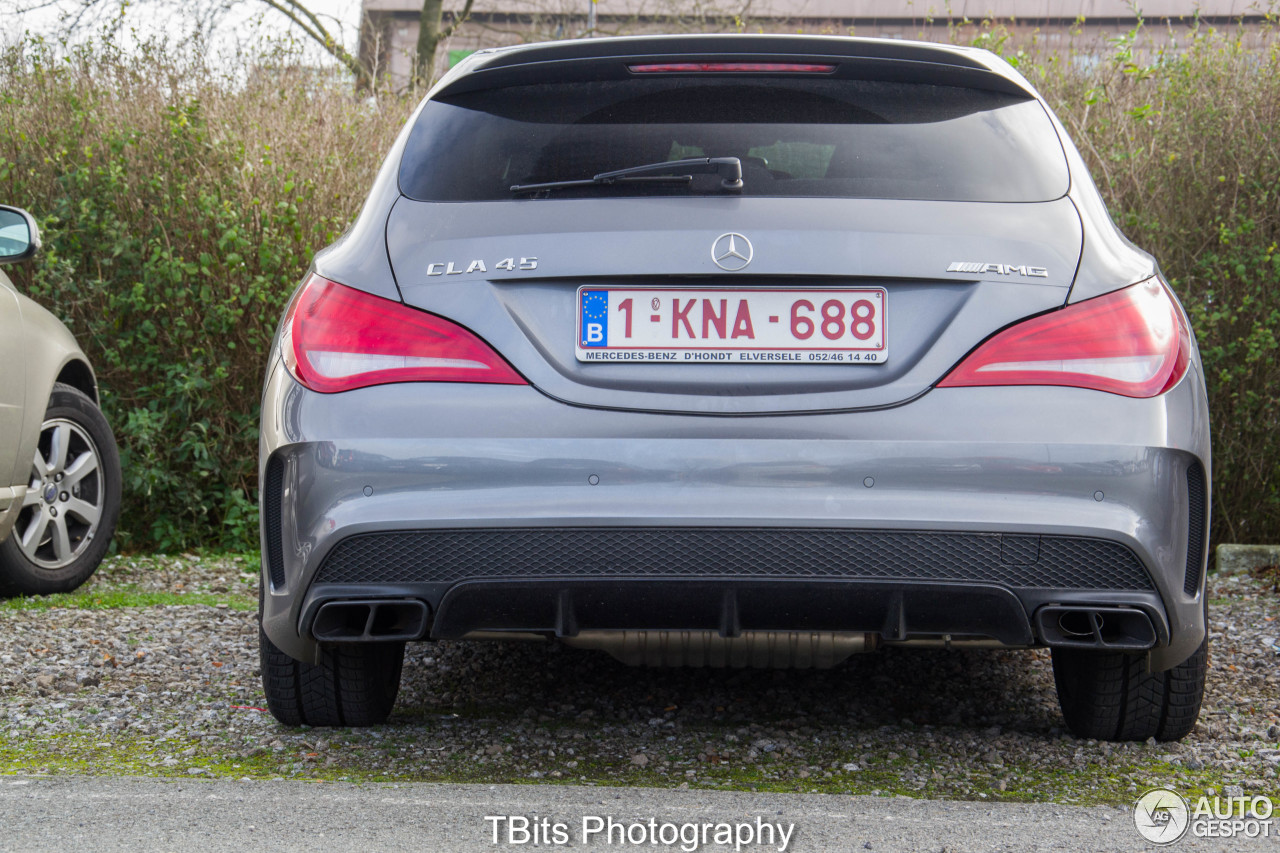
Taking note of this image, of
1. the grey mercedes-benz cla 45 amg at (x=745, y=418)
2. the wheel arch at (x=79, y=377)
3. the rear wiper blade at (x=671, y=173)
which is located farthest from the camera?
the wheel arch at (x=79, y=377)

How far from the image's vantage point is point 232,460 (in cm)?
728

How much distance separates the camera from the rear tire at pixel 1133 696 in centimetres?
322

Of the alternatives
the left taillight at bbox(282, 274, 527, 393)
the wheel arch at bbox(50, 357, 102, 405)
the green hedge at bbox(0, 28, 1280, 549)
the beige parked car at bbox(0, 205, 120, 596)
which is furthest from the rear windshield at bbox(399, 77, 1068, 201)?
the green hedge at bbox(0, 28, 1280, 549)

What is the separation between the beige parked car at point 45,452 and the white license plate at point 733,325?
3174 mm

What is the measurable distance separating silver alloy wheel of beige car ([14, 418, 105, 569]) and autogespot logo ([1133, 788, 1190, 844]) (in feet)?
14.6

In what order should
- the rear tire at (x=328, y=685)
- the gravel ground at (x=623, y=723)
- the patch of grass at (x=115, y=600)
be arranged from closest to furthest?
1. the gravel ground at (x=623, y=723)
2. the rear tire at (x=328, y=685)
3. the patch of grass at (x=115, y=600)

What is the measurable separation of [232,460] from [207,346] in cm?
63

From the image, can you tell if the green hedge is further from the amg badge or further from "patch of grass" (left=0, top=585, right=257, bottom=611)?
the amg badge

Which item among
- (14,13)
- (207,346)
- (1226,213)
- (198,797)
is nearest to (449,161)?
(198,797)

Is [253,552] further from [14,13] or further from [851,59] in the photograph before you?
[851,59]

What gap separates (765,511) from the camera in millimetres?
2641

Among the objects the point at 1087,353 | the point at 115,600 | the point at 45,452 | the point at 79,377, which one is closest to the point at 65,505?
the point at 45,452
